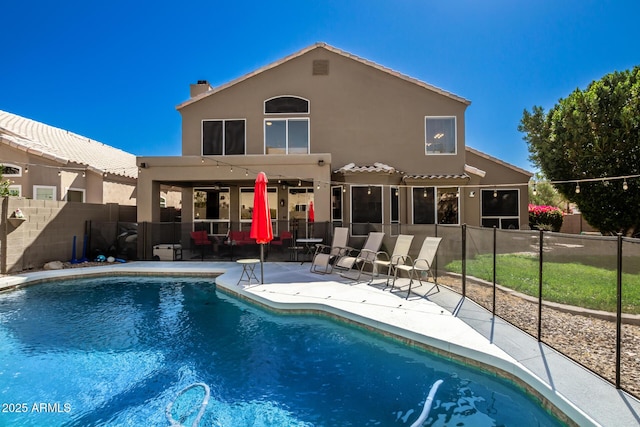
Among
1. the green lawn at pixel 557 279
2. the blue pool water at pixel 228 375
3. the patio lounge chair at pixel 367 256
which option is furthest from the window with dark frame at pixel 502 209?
the blue pool water at pixel 228 375

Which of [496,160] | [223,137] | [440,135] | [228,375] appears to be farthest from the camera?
[496,160]

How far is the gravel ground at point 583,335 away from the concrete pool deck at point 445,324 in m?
0.27

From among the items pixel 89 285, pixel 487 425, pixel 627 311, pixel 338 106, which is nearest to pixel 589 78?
pixel 338 106

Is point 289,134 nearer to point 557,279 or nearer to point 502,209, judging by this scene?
point 502,209

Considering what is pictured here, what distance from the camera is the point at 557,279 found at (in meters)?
6.66

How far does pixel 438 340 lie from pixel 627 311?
8.06 ft

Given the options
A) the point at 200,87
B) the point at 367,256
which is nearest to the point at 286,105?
the point at 200,87

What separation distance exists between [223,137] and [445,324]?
42.8 ft

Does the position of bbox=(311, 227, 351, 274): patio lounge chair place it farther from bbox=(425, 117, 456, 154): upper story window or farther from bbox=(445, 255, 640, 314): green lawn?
bbox=(425, 117, 456, 154): upper story window

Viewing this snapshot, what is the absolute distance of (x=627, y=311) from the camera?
4473 mm

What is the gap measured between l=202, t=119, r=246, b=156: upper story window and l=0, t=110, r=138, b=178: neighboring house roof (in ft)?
18.6

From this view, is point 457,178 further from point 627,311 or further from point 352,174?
point 627,311

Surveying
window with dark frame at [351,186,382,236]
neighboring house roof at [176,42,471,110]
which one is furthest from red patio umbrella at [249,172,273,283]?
neighboring house roof at [176,42,471,110]

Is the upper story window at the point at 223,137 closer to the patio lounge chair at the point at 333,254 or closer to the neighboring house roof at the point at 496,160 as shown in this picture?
the patio lounge chair at the point at 333,254
